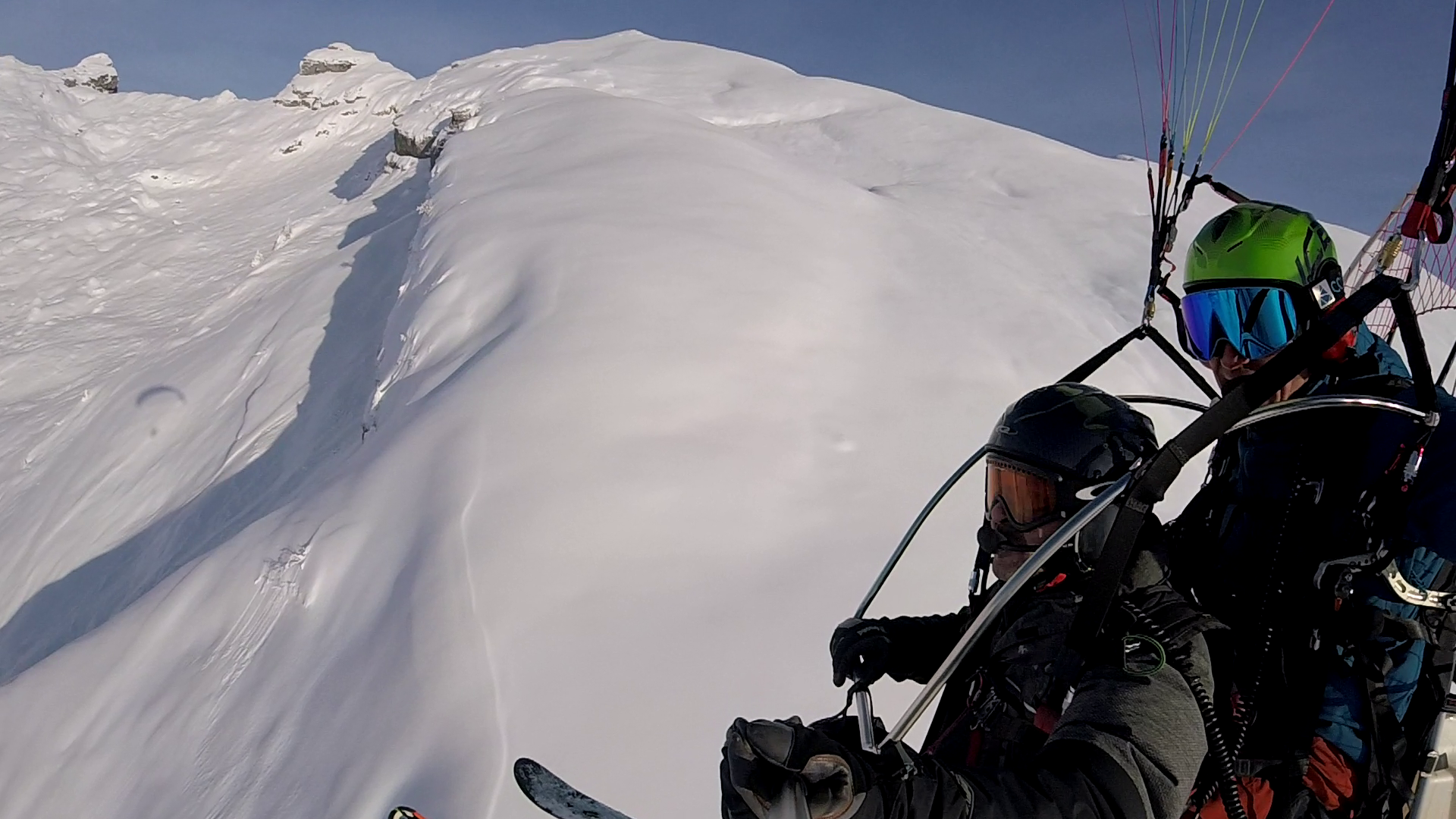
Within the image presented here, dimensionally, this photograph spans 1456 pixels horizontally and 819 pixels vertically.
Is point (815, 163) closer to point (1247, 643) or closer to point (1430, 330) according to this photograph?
point (1430, 330)

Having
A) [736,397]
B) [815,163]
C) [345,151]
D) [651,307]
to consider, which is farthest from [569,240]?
[345,151]

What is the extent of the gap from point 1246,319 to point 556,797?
2152mm

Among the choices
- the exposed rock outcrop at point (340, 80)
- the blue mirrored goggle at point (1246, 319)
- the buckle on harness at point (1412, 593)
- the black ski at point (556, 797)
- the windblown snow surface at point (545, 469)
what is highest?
the exposed rock outcrop at point (340, 80)

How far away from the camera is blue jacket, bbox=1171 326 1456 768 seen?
6.35 ft

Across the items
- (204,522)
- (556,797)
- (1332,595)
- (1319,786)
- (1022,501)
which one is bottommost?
(204,522)

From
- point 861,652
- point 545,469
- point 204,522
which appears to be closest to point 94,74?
point 204,522

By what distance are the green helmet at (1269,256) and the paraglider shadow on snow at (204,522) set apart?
7.87 metres

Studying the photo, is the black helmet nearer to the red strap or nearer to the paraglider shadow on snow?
the red strap

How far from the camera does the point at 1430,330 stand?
1113cm

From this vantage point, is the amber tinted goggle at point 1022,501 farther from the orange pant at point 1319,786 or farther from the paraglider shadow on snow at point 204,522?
the paraglider shadow on snow at point 204,522

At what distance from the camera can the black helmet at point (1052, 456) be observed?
2049mm

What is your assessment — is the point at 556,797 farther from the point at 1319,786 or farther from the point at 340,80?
the point at 340,80

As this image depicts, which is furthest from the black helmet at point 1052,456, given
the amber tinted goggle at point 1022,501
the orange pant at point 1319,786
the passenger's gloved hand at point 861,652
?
the orange pant at point 1319,786

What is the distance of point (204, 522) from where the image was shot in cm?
1003
